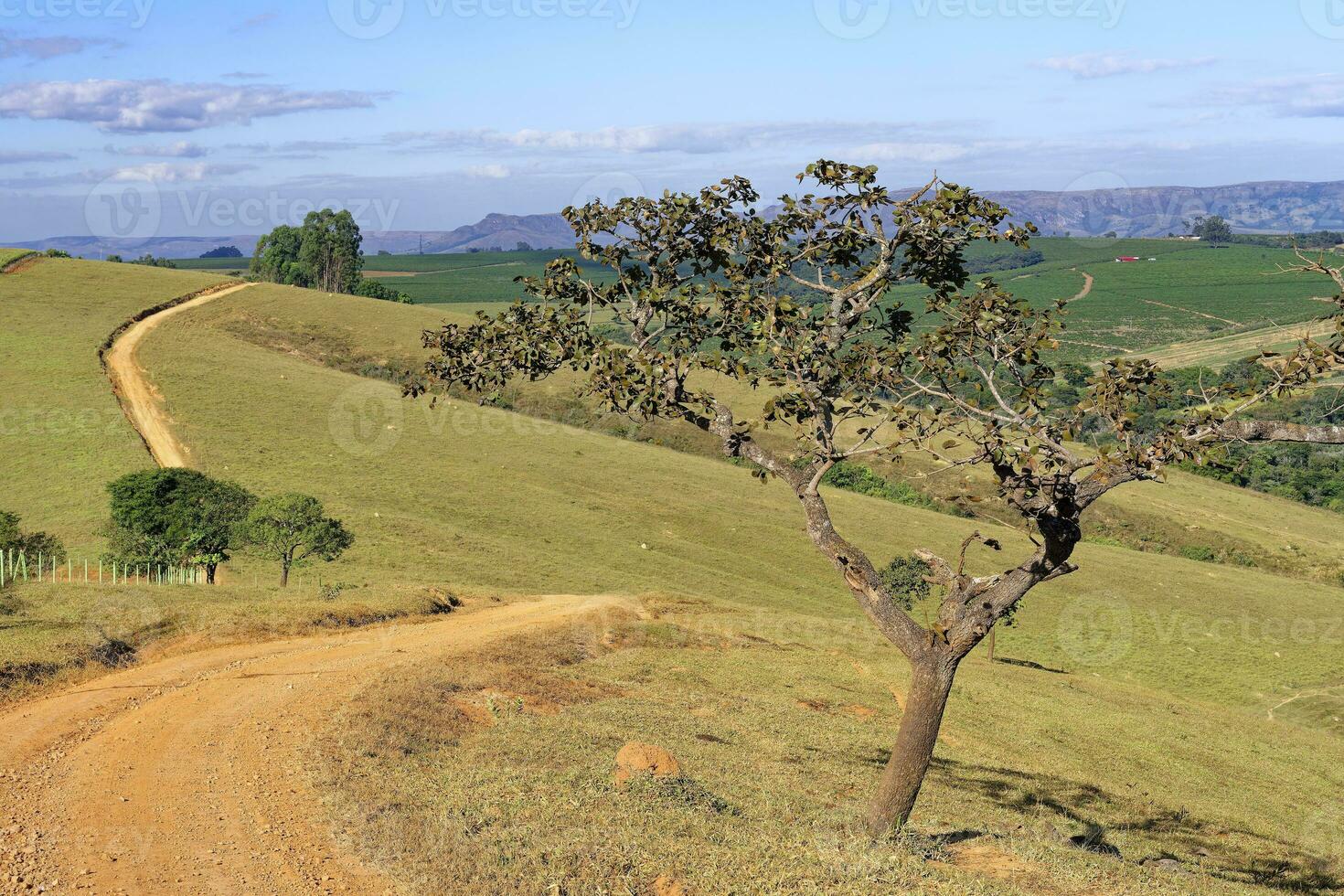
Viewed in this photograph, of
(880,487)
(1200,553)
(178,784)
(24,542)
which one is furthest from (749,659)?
(1200,553)

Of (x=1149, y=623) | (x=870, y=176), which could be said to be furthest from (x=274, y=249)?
(x=870, y=176)

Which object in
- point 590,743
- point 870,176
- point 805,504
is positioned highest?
point 870,176

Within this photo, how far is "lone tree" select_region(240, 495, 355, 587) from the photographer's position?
139 feet

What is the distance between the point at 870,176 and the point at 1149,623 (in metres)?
55.0

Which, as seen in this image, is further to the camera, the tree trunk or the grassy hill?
the tree trunk

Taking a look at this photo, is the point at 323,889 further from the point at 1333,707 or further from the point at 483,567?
the point at 1333,707

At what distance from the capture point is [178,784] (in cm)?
1642

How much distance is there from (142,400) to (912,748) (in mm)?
70876

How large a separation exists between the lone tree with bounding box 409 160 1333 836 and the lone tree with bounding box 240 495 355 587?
81.1ft

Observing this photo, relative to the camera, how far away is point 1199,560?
83.8m

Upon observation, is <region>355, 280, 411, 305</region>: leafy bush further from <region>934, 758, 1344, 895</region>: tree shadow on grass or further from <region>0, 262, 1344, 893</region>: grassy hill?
<region>934, 758, 1344, 895</region>: tree shadow on grass

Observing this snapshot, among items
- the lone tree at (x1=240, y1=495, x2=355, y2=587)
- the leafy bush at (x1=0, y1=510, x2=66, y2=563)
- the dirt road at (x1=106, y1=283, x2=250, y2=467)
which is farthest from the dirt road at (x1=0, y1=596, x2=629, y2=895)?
the dirt road at (x1=106, y1=283, x2=250, y2=467)

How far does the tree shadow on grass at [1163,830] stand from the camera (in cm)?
2220

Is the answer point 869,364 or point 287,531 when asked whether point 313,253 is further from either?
point 869,364
